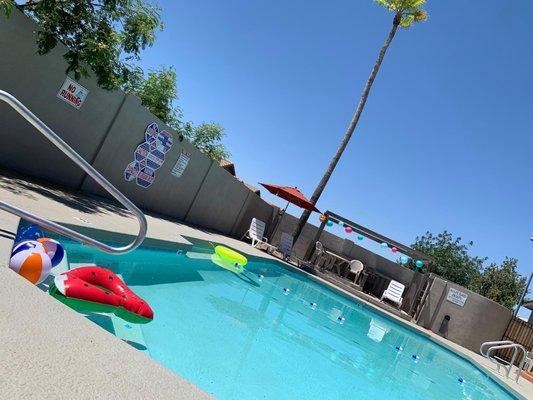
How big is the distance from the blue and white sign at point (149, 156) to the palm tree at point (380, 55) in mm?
7651

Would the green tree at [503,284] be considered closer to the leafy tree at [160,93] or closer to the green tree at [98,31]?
the leafy tree at [160,93]

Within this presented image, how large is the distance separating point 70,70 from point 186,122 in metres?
15.9

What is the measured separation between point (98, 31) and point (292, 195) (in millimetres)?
10612

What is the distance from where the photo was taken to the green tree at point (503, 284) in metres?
35.5

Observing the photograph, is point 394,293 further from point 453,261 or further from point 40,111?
point 453,261

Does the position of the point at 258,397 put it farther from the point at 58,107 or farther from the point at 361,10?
the point at 361,10

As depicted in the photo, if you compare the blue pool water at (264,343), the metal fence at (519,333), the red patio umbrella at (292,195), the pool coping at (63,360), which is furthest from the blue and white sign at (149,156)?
the metal fence at (519,333)

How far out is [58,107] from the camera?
26.9 feet

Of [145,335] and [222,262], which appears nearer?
[145,335]

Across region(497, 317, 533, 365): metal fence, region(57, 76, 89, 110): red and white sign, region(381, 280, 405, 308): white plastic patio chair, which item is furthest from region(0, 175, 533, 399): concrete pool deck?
region(497, 317, 533, 365): metal fence

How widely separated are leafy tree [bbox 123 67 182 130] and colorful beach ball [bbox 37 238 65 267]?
1617cm

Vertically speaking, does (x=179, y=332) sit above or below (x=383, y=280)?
below

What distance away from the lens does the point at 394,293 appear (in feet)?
54.4

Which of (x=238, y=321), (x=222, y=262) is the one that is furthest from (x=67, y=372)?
(x=222, y=262)
